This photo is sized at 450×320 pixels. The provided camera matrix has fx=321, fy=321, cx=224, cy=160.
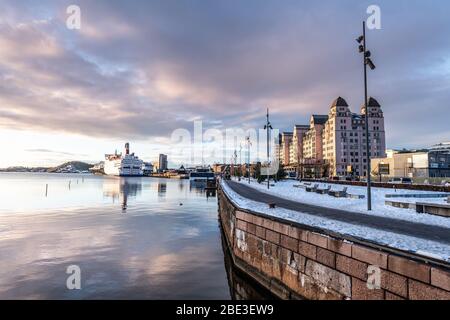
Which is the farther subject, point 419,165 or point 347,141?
point 347,141

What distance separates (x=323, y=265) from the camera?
10.5m

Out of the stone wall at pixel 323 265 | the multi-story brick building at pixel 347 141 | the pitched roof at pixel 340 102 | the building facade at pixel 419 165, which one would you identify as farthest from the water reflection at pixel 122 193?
the pitched roof at pixel 340 102

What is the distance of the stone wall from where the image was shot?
735 centimetres

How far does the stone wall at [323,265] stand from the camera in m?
7.35

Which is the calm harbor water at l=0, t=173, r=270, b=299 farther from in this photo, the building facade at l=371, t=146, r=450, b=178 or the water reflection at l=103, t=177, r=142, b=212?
the building facade at l=371, t=146, r=450, b=178

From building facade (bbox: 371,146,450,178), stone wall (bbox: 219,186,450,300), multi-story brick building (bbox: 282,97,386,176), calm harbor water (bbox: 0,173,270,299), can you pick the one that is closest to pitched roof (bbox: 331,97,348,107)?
multi-story brick building (bbox: 282,97,386,176)

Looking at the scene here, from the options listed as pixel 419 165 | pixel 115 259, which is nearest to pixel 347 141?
pixel 419 165

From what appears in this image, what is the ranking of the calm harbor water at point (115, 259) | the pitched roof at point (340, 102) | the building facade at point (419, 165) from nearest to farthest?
1. the calm harbor water at point (115, 259)
2. the building facade at point (419, 165)
3. the pitched roof at point (340, 102)

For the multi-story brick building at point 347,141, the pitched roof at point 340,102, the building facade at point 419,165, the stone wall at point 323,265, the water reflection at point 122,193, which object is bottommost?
the water reflection at point 122,193

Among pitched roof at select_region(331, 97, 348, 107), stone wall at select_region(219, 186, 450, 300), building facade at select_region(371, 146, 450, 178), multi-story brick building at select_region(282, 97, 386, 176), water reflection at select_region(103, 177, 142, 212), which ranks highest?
pitched roof at select_region(331, 97, 348, 107)

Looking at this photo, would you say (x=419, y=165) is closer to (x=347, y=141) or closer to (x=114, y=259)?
(x=347, y=141)

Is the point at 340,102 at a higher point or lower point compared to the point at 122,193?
higher

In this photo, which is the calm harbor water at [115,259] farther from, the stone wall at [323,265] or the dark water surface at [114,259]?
the stone wall at [323,265]

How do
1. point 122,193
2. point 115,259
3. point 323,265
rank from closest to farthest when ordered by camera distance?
point 323,265 → point 115,259 → point 122,193
